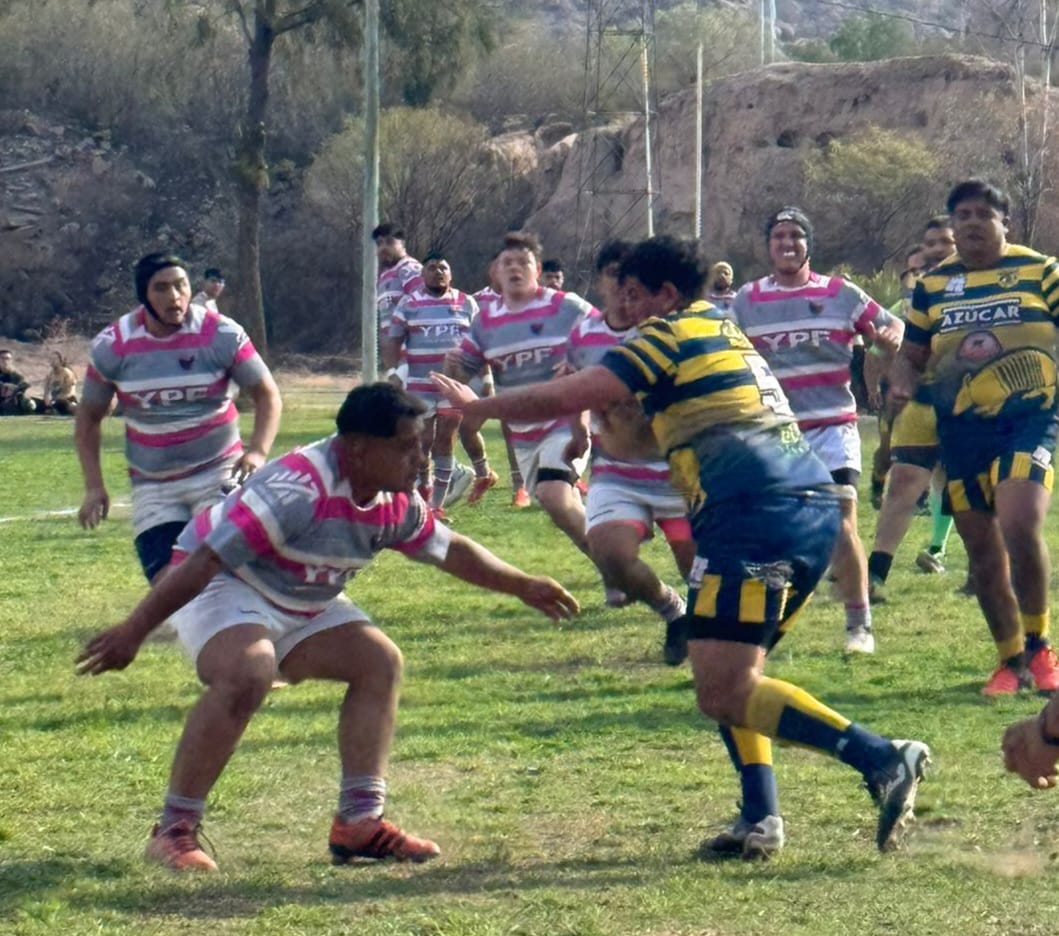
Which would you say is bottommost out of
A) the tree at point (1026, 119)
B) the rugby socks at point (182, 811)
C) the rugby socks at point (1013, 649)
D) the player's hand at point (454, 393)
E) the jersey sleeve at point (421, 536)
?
the rugby socks at point (1013, 649)

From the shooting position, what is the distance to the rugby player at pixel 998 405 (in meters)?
7.81

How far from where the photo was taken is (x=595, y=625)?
33.5 ft

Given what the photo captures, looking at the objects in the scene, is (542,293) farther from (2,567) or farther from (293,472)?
(293,472)

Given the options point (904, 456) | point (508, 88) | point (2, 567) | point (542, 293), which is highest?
point (508, 88)

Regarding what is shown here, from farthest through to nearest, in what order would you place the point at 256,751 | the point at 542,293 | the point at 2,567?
the point at 2,567, the point at 542,293, the point at 256,751

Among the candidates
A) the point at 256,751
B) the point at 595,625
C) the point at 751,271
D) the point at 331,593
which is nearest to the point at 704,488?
the point at 331,593

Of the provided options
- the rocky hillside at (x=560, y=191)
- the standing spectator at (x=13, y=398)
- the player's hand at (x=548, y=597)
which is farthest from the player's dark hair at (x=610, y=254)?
the rocky hillside at (x=560, y=191)

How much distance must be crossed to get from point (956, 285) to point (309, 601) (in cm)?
356

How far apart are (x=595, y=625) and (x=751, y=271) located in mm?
36683

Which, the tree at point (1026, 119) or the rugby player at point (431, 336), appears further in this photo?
the tree at point (1026, 119)

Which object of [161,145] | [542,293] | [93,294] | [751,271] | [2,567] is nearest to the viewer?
[542,293]

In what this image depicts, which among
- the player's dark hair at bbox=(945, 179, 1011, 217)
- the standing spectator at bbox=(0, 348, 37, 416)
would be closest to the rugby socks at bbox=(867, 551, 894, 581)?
the player's dark hair at bbox=(945, 179, 1011, 217)

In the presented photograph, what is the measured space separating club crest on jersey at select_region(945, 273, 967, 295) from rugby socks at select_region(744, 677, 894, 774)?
317cm

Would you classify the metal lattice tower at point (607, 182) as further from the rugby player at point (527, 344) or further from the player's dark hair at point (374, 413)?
the player's dark hair at point (374, 413)
